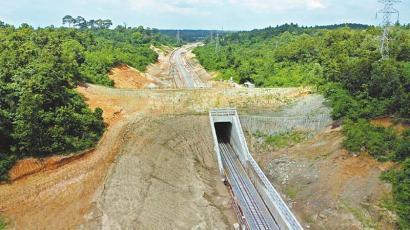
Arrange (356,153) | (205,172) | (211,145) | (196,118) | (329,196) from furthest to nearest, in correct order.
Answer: (196,118) → (211,145) → (205,172) → (356,153) → (329,196)

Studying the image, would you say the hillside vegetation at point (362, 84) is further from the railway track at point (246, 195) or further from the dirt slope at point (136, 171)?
the railway track at point (246, 195)

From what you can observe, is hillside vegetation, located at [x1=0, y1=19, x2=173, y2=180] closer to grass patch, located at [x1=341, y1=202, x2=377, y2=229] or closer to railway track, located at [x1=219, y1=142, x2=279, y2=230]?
railway track, located at [x1=219, y1=142, x2=279, y2=230]

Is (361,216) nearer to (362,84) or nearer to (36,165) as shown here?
(362,84)

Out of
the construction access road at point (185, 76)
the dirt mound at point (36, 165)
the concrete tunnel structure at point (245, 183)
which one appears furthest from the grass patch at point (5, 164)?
the construction access road at point (185, 76)

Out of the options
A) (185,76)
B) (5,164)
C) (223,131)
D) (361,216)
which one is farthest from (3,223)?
(185,76)

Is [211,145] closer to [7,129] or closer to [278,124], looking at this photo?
[278,124]

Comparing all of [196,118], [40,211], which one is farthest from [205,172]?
[40,211]
